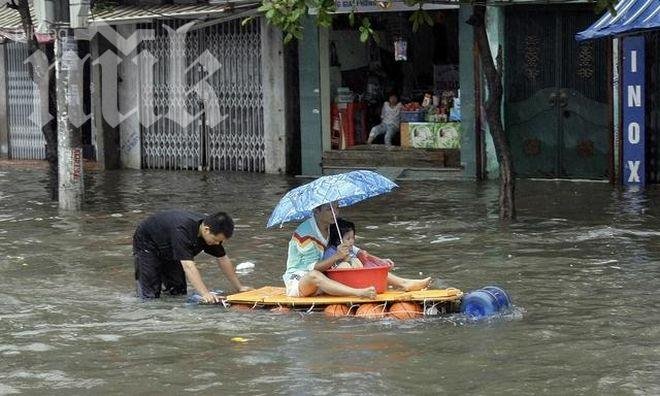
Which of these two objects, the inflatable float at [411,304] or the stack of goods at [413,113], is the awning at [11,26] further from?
the inflatable float at [411,304]

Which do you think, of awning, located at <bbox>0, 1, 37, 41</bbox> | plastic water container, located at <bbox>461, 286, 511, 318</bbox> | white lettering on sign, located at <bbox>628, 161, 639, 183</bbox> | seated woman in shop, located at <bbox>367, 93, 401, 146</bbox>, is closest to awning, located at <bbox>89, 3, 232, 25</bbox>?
awning, located at <bbox>0, 1, 37, 41</bbox>

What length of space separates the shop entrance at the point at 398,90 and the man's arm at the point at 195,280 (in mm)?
9914

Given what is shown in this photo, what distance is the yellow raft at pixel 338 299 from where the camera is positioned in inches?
387

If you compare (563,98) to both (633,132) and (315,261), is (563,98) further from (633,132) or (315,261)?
(315,261)

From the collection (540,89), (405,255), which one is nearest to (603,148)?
(540,89)

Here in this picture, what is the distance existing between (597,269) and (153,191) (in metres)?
9.11

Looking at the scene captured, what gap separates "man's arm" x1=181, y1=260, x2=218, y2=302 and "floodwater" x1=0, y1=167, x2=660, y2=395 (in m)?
0.12

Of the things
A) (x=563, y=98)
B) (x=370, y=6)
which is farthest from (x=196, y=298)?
(x=370, y=6)

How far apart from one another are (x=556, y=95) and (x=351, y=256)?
921cm

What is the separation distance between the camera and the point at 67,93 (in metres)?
16.6

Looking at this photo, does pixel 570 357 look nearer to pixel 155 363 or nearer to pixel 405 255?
pixel 155 363

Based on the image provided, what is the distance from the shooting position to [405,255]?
518 inches

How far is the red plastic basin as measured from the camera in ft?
33.0

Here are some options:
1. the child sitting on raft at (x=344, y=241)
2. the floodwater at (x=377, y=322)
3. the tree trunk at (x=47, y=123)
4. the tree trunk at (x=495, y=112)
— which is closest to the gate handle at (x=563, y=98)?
the floodwater at (x=377, y=322)
